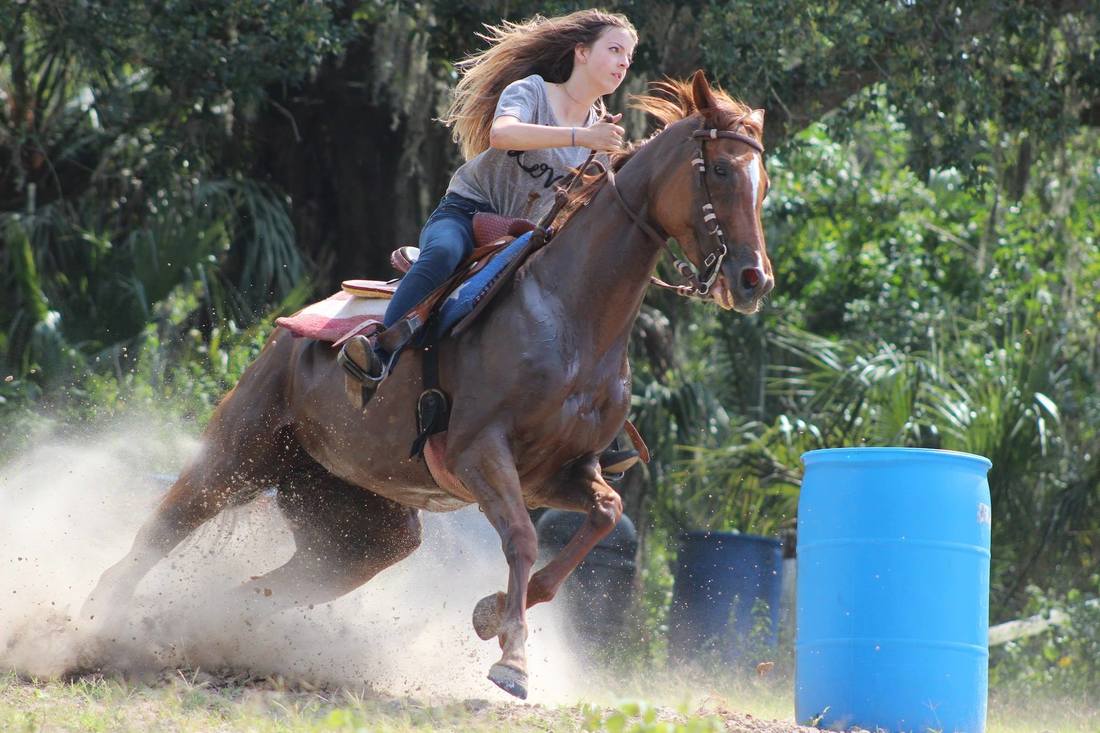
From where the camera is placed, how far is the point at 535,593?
5.83 metres

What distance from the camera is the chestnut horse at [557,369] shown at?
5562 mm

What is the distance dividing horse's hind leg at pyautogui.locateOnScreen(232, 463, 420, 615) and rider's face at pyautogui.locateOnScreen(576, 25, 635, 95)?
2.42m

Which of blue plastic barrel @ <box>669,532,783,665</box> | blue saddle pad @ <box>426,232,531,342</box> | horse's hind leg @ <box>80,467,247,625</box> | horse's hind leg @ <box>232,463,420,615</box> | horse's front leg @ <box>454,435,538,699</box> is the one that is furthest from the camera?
blue plastic barrel @ <box>669,532,783,665</box>

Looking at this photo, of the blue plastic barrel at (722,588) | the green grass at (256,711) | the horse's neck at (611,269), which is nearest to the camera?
the green grass at (256,711)

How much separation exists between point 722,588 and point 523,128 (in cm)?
567

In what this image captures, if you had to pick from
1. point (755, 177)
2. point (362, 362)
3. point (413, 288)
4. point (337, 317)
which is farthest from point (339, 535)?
point (755, 177)

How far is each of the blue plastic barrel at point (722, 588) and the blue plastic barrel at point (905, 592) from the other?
4.32 meters

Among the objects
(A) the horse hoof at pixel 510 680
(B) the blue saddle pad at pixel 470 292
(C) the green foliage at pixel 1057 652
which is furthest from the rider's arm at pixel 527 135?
(C) the green foliage at pixel 1057 652

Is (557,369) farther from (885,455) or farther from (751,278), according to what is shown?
(885,455)

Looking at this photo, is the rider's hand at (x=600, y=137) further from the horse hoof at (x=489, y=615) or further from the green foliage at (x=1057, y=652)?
the green foliage at (x=1057, y=652)

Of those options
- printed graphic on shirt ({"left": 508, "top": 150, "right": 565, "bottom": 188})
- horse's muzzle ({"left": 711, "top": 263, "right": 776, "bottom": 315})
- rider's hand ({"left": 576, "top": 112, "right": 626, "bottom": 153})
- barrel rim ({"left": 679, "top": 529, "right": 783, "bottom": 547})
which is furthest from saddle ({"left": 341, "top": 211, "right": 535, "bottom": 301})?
barrel rim ({"left": 679, "top": 529, "right": 783, "bottom": 547})

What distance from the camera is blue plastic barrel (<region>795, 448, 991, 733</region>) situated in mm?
6223

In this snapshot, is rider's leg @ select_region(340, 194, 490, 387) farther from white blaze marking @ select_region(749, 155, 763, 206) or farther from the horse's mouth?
white blaze marking @ select_region(749, 155, 763, 206)

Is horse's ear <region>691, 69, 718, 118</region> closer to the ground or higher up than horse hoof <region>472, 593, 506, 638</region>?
higher up
